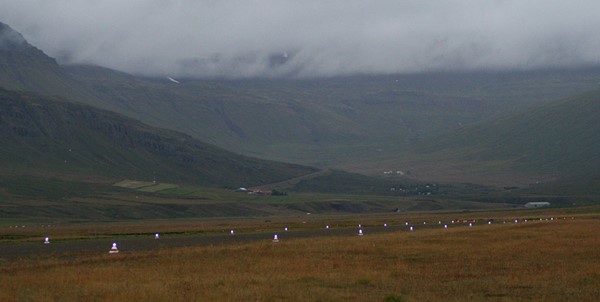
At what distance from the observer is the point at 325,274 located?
34.3m

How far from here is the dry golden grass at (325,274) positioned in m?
28.3

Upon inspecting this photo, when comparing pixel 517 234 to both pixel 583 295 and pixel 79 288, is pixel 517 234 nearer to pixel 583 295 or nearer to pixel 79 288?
pixel 583 295

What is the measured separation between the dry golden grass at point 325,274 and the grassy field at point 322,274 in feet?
0.12

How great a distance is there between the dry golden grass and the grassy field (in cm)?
4

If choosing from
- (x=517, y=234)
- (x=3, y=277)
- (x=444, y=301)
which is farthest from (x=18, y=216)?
(x=444, y=301)

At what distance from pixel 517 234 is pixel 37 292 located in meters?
39.0

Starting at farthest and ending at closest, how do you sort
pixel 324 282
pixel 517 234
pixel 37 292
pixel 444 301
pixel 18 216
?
pixel 18 216 → pixel 517 234 → pixel 324 282 → pixel 37 292 → pixel 444 301

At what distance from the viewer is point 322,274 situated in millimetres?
34344

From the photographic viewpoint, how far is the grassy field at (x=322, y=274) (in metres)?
28.3

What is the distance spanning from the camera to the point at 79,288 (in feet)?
98.2

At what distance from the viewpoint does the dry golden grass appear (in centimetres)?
2831

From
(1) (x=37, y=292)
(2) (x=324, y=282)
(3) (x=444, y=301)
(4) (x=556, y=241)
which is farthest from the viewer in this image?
(4) (x=556, y=241)

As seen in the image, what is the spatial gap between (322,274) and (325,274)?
0.38 feet

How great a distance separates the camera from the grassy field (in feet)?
93.0
